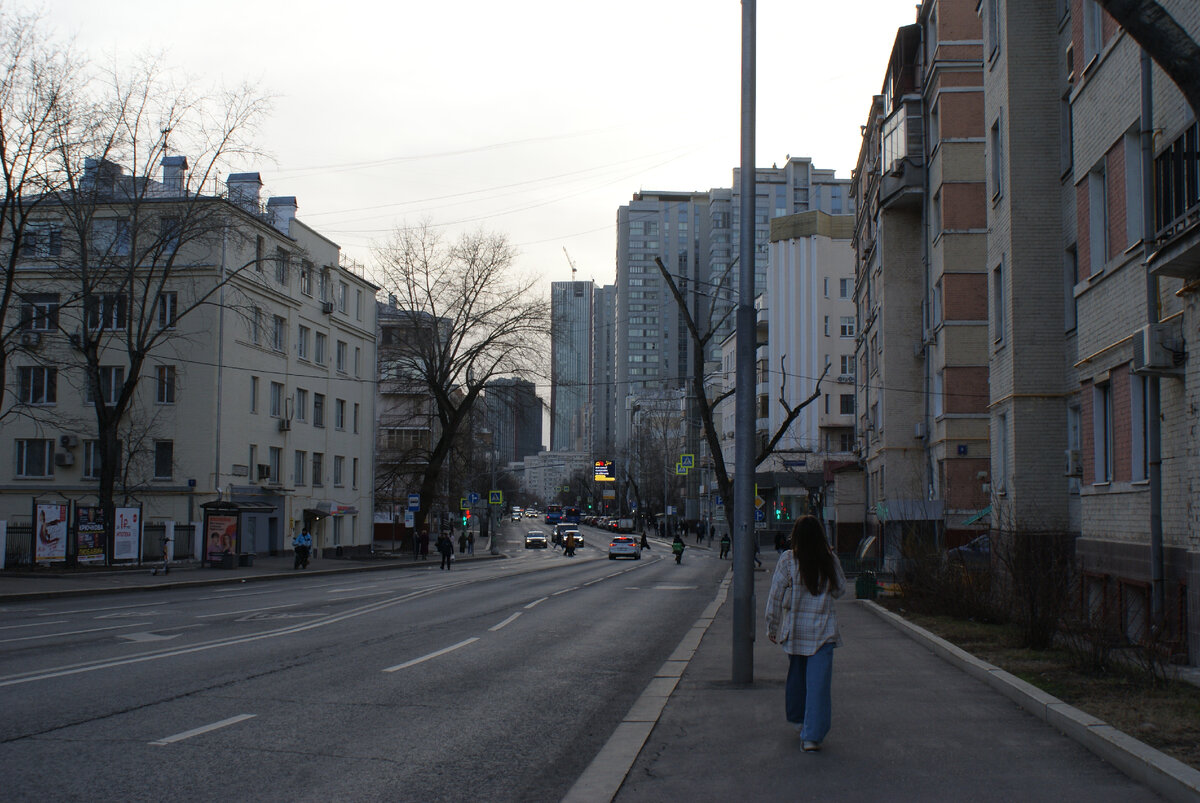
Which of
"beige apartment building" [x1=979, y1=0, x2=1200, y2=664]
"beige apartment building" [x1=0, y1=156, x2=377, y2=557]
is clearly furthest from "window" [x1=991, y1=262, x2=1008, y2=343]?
"beige apartment building" [x1=0, y1=156, x2=377, y2=557]

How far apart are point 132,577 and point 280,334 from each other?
2171 cm

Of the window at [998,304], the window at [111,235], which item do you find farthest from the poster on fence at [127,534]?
the window at [998,304]

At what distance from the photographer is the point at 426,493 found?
5578 centimetres

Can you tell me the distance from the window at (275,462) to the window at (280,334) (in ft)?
15.6

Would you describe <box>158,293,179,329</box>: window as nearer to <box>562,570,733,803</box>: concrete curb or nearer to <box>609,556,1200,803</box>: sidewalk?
<box>562,570,733,803</box>: concrete curb

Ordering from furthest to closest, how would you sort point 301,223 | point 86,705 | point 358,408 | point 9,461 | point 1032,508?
1. point 358,408
2. point 301,223
3. point 9,461
4. point 1032,508
5. point 86,705

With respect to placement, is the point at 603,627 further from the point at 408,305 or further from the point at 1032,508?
the point at 408,305

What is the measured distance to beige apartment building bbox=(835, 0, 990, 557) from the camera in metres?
32.3

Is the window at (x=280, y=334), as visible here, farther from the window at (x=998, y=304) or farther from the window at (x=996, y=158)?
the window at (x=998, y=304)

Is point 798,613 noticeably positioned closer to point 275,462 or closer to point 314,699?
point 314,699

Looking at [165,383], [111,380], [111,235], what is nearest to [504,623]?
[111,235]

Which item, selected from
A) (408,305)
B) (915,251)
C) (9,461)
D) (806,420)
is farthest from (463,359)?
(806,420)

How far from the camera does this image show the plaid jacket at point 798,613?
773 cm

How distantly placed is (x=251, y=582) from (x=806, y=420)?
52146 millimetres
